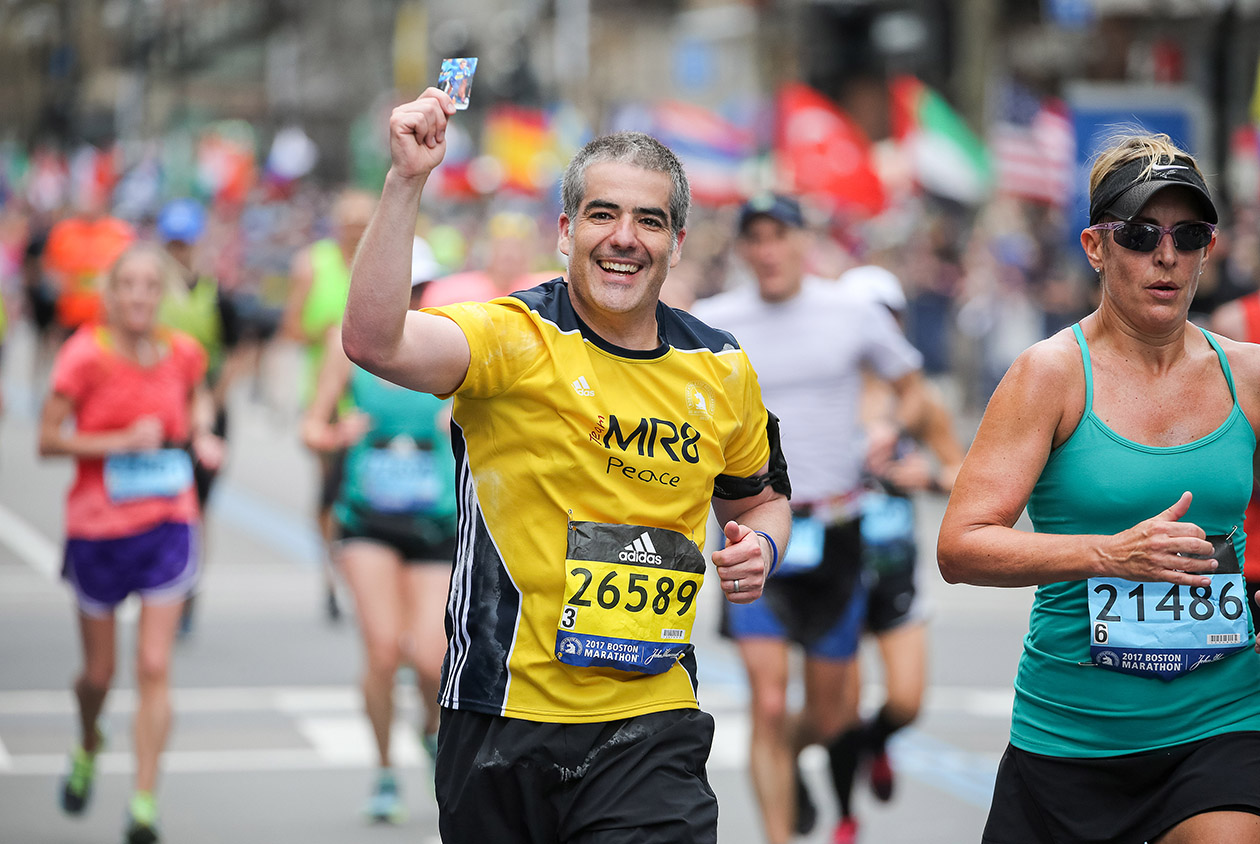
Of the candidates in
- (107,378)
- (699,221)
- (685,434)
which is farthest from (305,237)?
(685,434)

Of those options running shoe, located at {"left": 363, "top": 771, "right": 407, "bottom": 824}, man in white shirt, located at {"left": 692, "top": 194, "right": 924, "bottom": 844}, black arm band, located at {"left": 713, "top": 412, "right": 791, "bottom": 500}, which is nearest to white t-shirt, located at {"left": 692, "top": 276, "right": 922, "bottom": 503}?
man in white shirt, located at {"left": 692, "top": 194, "right": 924, "bottom": 844}

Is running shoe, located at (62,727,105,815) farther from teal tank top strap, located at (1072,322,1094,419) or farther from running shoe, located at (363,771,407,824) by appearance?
teal tank top strap, located at (1072,322,1094,419)

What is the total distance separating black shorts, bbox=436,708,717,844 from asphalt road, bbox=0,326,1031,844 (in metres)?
3.43

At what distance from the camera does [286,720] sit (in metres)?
9.04

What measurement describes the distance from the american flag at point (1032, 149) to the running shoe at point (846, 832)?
12.5 meters

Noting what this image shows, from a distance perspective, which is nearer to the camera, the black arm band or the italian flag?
the black arm band

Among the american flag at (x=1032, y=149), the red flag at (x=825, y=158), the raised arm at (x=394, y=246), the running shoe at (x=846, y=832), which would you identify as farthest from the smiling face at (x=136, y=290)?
the red flag at (x=825, y=158)

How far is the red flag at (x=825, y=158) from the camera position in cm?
2092

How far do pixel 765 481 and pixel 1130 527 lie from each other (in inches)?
32.1

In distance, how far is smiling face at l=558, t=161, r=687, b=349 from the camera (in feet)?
12.5

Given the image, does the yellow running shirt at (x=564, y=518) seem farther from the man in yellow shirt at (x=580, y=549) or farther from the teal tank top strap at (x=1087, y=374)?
the teal tank top strap at (x=1087, y=374)

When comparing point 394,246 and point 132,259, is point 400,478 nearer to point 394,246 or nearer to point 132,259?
point 132,259

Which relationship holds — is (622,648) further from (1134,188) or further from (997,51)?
Answer: (997,51)

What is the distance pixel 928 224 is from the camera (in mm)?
26359
